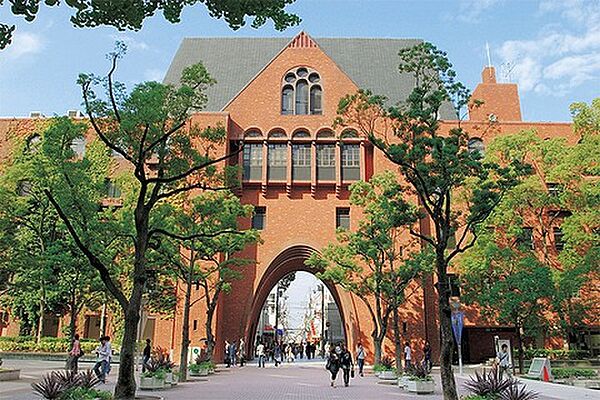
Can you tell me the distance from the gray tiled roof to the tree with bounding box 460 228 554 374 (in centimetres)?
1326

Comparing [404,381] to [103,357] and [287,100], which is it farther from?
[287,100]

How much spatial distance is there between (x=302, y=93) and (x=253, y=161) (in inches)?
231

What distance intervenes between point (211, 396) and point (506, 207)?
20723 millimetres

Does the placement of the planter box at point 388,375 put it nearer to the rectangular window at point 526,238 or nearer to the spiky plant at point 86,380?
the spiky plant at point 86,380

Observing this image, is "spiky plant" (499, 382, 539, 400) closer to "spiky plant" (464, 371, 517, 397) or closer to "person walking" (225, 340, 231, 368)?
"spiky plant" (464, 371, 517, 397)

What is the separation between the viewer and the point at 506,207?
2894 cm

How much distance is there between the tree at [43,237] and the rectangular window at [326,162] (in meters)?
13.0

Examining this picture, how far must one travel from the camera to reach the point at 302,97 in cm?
3531

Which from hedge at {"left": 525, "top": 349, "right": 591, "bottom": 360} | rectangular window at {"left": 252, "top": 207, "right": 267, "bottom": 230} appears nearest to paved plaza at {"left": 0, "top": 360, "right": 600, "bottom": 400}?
hedge at {"left": 525, "top": 349, "right": 591, "bottom": 360}

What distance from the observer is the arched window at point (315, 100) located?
34906mm

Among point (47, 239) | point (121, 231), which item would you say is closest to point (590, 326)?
point (121, 231)

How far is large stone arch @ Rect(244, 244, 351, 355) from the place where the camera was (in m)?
32.9

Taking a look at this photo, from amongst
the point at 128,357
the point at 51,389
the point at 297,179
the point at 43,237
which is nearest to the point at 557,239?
the point at 297,179

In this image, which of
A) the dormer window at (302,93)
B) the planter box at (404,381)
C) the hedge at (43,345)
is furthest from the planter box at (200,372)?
the dormer window at (302,93)
